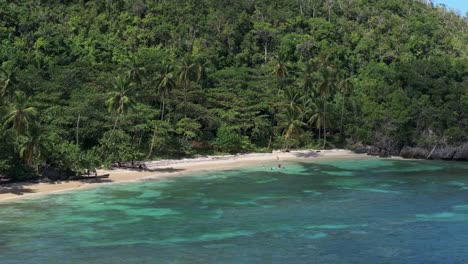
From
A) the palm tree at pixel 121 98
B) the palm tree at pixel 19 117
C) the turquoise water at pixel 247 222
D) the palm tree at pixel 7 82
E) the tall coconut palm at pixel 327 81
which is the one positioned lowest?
the turquoise water at pixel 247 222

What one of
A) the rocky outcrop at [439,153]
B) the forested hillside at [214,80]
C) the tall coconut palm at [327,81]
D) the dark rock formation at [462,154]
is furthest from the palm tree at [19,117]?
the dark rock formation at [462,154]

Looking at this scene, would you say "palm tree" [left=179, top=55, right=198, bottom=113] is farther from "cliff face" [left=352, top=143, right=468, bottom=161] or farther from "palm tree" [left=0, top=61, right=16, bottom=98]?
"cliff face" [left=352, top=143, right=468, bottom=161]

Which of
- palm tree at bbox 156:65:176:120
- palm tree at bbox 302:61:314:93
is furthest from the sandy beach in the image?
palm tree at bbox 302:61:314:93

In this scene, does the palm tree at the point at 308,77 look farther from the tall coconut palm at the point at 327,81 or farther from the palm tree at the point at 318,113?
the palm tree at the point at 318,113

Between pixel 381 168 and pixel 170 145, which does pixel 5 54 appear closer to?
pixel 170 145

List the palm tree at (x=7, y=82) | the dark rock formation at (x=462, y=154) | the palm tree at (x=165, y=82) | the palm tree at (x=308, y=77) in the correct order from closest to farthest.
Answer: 1. the palm tree at (x=7, y=82)
2. the palm tree at (x=165, y=82)
3. the dark rock formation at (x=462, y=154)
4. the palm tree at (x=308, y=77)

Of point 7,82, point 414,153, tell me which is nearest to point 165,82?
point 7,82
